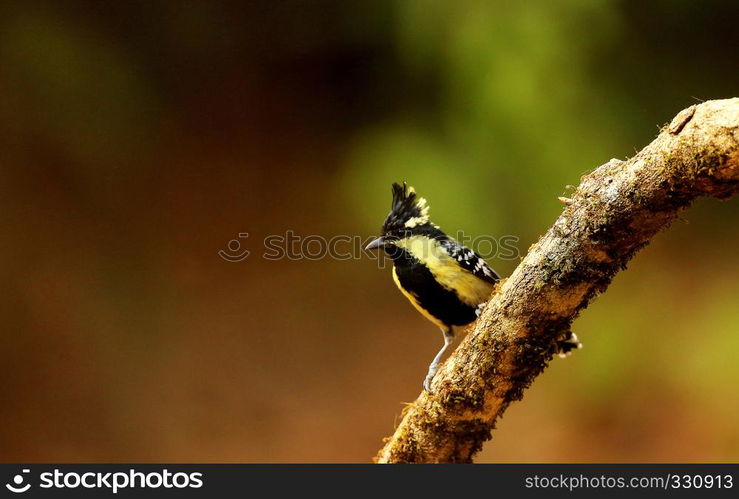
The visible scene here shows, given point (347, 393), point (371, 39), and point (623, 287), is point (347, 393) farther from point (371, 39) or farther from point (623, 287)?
point (371, 39)

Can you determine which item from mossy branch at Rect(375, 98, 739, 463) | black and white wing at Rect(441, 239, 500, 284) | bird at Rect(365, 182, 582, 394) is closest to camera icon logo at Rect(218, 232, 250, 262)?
bird at Rect(365, 182, 582, 394)

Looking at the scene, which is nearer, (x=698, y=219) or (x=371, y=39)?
(x=371, y=39)

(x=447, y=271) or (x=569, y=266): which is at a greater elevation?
(x=447, y=271)

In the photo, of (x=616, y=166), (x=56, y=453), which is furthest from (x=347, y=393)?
(x=616, y=166)

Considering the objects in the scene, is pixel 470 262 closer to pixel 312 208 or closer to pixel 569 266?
pixel 569 266

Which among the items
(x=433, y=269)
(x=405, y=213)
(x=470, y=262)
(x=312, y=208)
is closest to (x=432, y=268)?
(x=433, y=269)

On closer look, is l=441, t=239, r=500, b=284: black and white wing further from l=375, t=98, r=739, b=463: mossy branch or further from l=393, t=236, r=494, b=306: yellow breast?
l=375, t=98, r=739, b=463: mossy branch

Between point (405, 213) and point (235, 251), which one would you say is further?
point (235, 251)
